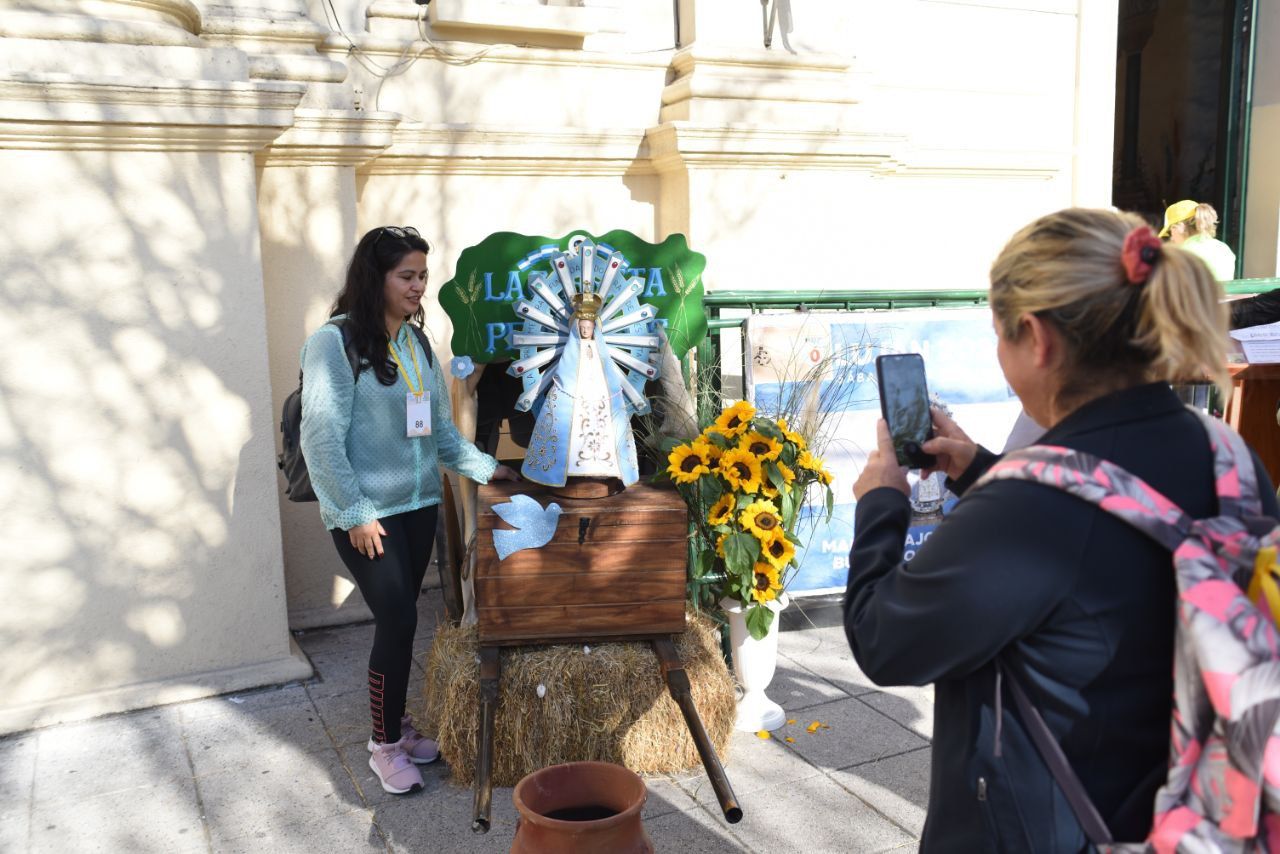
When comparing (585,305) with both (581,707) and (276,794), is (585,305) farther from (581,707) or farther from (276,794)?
(276,794)

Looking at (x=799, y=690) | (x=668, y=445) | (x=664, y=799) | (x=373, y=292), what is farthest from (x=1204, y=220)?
(x=373, y=292)

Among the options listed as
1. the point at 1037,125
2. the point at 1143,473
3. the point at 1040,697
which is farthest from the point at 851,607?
the point at 1037,125

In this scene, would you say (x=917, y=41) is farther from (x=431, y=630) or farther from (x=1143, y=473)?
(x=1143, y=473)

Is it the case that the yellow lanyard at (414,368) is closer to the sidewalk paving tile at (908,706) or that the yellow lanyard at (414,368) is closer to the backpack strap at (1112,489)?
the sidewalk paving tile at (908,706)

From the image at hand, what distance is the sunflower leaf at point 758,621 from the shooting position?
3.69 meters

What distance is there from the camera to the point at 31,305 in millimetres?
3686

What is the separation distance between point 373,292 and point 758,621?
1705mm

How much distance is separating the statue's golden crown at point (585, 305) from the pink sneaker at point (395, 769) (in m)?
1.50

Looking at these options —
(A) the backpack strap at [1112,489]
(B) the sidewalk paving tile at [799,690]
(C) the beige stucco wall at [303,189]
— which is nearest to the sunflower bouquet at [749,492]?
(B) the sidewalk paving tile at [799,690]

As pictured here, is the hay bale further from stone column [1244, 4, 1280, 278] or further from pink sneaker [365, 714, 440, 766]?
stone column [1244, 4, 1280, 278]

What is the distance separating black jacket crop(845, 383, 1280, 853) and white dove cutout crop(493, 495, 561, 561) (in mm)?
1803

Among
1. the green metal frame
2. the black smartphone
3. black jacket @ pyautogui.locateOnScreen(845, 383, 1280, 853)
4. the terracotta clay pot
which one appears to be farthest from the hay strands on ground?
black jacket @ pyautogui.locateOnScreen(845, 383, 1280, 853)

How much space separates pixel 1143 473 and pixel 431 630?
391 centimetres

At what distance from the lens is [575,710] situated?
131 inches
